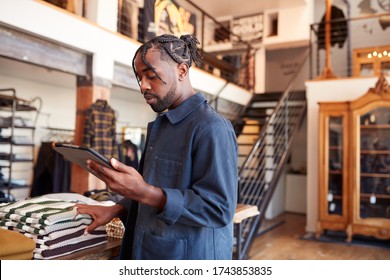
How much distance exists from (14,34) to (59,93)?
2311 millimetres

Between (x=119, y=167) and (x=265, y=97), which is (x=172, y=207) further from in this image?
(x=265, y=97)

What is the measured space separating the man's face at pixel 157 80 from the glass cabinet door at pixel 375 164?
13.7ft

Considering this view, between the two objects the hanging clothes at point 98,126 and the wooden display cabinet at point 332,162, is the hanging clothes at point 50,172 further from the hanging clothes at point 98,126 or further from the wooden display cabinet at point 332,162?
the wooden display cabinet at point 332,162

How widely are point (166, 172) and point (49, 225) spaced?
0.40 metres

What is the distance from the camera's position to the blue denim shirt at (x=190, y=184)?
2.62ft

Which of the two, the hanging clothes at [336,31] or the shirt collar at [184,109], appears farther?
the hanging clothes at [336,31]

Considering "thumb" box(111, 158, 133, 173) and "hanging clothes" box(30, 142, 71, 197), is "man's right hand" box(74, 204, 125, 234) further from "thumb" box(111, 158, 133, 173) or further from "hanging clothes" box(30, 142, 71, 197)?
"hanging clothes" box(30, 142, 71, 197)

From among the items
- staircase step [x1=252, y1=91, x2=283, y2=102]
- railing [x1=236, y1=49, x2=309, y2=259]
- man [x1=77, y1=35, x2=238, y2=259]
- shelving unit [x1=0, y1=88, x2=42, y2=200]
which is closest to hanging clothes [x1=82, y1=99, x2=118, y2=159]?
shelving unit [x1=0, y1=88, x2=42, y2=200]

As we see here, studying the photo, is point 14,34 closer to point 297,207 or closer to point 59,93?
point 59,93

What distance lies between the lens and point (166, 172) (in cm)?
91

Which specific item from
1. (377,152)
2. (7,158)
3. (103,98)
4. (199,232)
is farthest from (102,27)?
(377,152)

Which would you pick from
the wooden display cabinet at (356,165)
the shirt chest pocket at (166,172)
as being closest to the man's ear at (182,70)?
the shirt chest pocket at (166,172)

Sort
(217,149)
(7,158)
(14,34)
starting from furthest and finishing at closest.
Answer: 1. (7,158)
2. (14,34)
3. (217,149)
